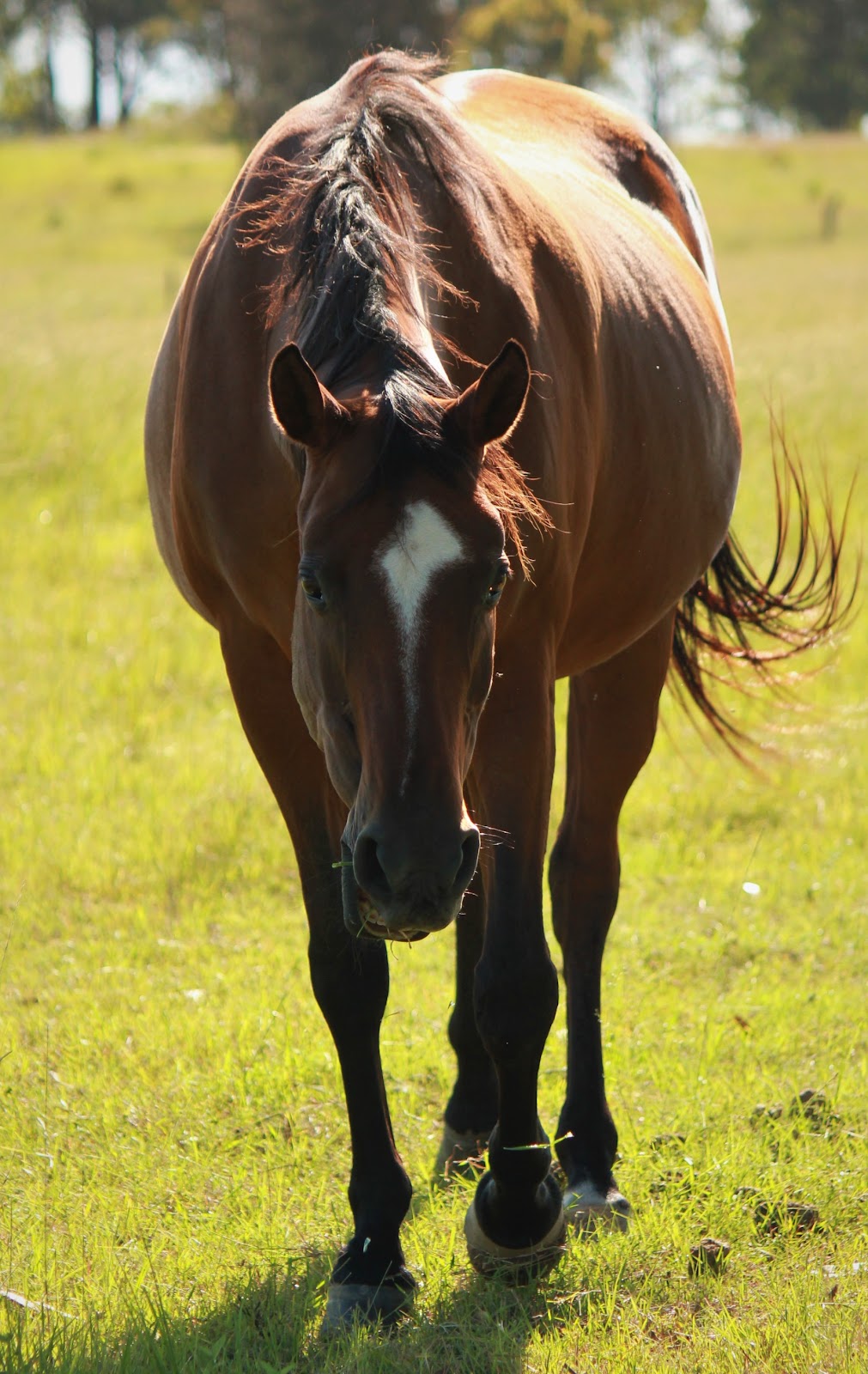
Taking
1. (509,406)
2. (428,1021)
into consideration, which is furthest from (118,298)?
(509,406)

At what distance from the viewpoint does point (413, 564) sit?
2.24 m

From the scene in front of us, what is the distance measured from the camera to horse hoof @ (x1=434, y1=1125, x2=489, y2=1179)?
353 cm

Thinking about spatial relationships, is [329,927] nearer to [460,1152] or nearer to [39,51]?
[460,1152]

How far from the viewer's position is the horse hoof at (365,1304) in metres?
2.80

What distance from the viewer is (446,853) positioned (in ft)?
7.11

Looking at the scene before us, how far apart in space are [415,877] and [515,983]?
81 cm

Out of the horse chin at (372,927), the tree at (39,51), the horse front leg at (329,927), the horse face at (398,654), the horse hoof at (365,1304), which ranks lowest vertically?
the tree at (39,51)

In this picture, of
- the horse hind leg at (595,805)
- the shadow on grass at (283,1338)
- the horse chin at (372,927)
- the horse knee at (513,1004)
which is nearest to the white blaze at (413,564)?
the horse chin at (372,927)

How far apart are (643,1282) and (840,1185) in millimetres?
592

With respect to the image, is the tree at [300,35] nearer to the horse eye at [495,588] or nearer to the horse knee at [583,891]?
the horse knee at [583,891]

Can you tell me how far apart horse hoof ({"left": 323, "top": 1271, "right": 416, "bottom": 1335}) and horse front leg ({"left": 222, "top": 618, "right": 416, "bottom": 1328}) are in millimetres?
140

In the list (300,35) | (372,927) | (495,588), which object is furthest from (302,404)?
(300,35)

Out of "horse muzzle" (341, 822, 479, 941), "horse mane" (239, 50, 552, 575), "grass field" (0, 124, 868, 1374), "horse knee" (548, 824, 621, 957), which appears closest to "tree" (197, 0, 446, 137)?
"grass field" (0, 124, 868, 1374)

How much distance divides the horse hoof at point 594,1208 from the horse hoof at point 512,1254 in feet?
0.53
